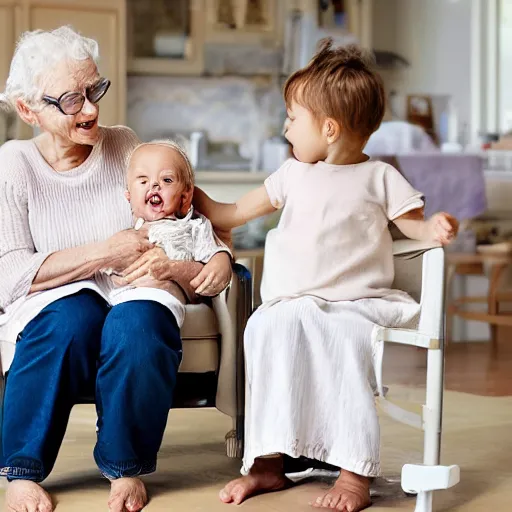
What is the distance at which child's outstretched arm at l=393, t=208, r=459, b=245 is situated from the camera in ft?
Answer: 6.70

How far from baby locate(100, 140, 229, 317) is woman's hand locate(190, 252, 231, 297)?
3 centimetres

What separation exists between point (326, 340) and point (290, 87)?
547mm

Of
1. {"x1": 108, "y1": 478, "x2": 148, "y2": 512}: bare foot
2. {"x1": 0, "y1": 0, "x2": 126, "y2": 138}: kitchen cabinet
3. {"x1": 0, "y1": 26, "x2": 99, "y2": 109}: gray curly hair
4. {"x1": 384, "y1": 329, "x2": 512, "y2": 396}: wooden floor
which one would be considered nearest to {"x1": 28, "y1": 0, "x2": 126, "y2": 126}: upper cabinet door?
{"x1": 0, "y1": 0, "x2": 126, "y2": 138}: kitchen cabinet

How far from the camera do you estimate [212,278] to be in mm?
2096

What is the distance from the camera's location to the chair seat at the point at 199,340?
6.93ft

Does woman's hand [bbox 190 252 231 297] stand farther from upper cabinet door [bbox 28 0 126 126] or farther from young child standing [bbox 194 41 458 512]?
upper cabinet door [bbox 28 0 126 126]

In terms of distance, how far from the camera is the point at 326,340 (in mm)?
1986

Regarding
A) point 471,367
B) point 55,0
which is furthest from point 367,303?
point 55,0

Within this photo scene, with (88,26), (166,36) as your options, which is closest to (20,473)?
(88,26)

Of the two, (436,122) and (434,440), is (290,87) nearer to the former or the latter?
(434,440)

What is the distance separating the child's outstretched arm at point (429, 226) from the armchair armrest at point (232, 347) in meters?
0.37

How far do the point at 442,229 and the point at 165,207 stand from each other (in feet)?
1.84

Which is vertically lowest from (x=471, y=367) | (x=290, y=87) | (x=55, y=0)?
(x=471, y=367)

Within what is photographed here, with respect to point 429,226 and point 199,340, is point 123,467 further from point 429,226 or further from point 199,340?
point 429,226
